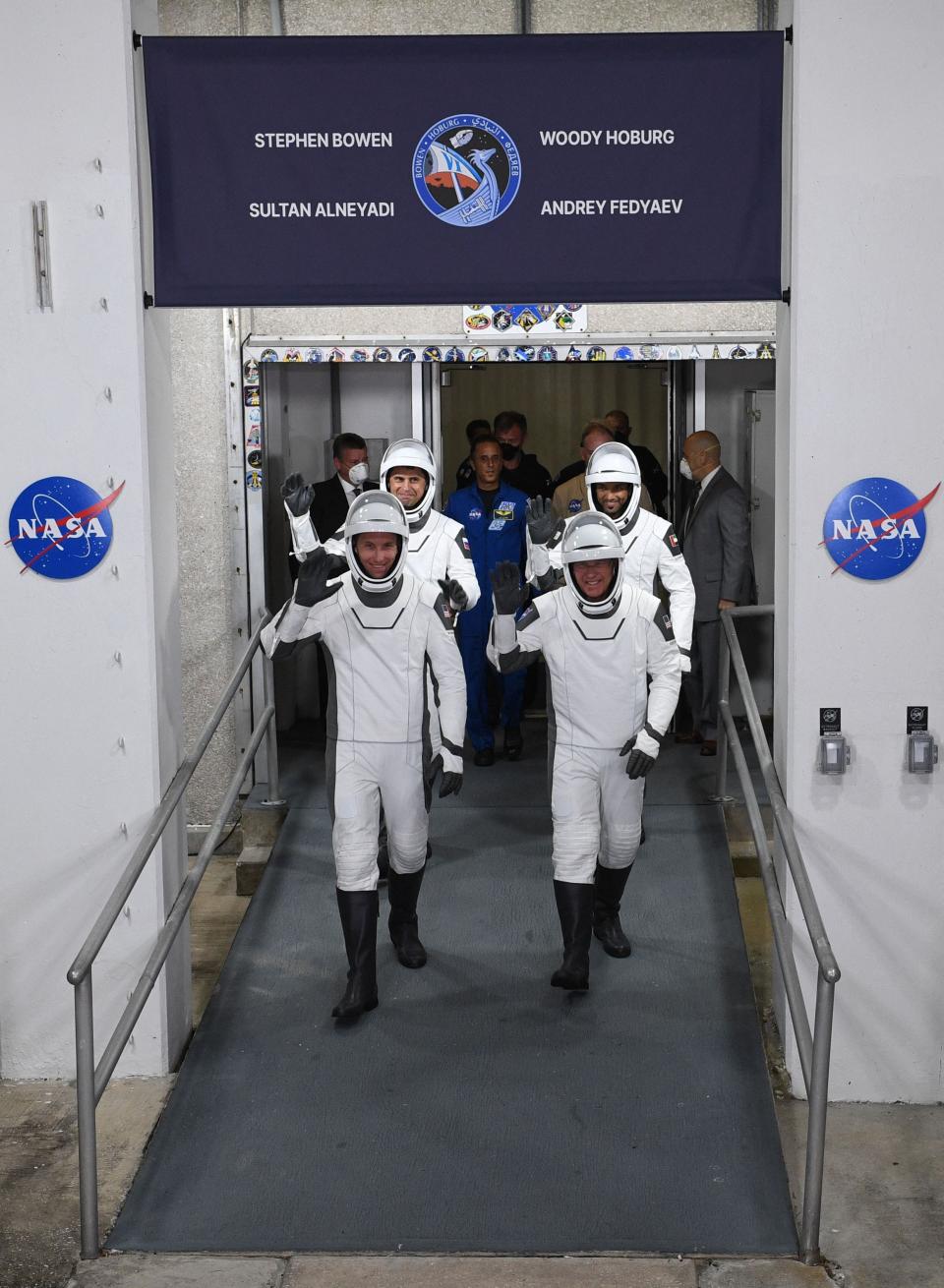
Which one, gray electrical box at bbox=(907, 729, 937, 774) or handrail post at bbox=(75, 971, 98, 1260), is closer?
handrail post at bbox=(75, 971, 98, 1260)

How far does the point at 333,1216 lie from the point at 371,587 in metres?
2.15

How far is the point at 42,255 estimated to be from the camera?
496 centimetres

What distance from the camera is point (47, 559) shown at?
5121 mm

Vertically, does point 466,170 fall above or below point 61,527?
above

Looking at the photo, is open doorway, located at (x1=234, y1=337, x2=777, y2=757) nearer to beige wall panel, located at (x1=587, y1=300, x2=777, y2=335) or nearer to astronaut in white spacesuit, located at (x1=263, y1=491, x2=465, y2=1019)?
beige wall panel, located at (x1=587, y1=300, x2=777, y2=335)

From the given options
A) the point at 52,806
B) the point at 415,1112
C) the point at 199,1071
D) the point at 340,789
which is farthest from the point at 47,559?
the point at 415,1112

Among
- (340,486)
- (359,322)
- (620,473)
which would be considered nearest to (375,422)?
(340,486)

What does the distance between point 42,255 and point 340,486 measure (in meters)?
3.22

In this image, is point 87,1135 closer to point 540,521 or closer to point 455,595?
point 455,595

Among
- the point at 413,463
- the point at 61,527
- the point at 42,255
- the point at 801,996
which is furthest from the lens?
the point at 413,463

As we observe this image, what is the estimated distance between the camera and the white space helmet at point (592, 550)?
5.52 metres

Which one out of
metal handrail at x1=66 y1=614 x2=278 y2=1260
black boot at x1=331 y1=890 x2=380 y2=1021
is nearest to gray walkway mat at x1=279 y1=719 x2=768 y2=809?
black boot at x1=331 y1=890 x2=380 y2=1021

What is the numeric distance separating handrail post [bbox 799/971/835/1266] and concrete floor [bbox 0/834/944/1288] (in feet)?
0.27

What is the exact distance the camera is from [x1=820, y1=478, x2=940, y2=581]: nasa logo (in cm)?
500
